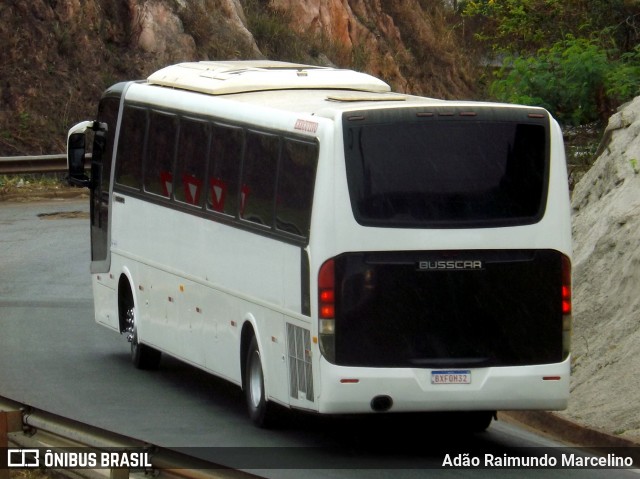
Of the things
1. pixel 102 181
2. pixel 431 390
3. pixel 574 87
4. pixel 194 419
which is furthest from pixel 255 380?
pixel 574 87

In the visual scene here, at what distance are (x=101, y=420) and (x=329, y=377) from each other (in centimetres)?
270

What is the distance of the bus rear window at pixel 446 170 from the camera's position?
1131 centimetres

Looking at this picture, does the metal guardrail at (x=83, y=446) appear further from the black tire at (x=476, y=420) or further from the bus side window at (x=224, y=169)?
the black tire at (x=476, y=420)

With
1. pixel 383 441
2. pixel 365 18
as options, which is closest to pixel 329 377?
pixel 383 441

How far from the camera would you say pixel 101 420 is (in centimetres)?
1292

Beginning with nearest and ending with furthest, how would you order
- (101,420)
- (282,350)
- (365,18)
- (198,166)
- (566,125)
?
(282,350), (101,420), (198,166), (566,125), (365,18)

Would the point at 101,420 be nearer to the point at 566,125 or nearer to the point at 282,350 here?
the point at 282,350

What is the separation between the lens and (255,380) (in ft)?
42.4

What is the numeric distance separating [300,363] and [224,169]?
2493 millimetres

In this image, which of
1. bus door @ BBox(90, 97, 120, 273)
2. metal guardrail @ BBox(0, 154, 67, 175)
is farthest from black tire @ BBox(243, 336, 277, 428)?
metal guardrail @ BBox(0, 154, 67, 175)

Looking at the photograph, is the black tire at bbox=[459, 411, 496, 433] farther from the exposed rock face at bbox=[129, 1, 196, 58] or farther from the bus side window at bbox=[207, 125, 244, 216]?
the exposed rock face at bbox=[129, 1, 196, 58]

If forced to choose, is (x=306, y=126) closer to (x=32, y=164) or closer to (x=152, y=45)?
(x=32, y=164)

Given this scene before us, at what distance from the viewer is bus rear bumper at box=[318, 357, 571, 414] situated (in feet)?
36.4

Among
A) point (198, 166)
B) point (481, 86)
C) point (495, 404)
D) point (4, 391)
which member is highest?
point (198, 166)
